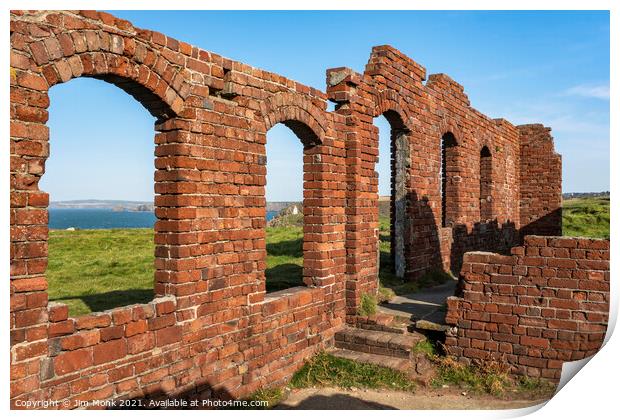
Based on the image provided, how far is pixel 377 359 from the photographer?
6.49m

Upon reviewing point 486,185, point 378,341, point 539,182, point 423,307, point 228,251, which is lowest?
point 378,341

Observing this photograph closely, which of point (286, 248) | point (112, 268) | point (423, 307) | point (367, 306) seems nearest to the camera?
point (367, 306)

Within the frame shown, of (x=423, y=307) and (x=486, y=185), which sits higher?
(x=486, y=185)

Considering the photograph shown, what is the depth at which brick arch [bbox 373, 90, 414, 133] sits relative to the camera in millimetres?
8344

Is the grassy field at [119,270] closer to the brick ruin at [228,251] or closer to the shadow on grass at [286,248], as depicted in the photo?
the shadow on grass at [286,248]

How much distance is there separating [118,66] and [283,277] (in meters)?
5.71

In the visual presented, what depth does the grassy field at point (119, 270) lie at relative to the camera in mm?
8023

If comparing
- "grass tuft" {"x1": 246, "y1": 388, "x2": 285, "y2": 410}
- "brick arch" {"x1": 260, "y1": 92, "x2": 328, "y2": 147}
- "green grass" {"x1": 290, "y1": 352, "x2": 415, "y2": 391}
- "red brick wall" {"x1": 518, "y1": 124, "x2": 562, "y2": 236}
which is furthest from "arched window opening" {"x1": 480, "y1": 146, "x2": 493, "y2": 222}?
"grass tuft" {"x1": 246, "y1": 388, "x2": 285, "y2": 410}

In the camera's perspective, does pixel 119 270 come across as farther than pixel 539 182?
No

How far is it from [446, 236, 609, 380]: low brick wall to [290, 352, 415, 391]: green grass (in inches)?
38.5

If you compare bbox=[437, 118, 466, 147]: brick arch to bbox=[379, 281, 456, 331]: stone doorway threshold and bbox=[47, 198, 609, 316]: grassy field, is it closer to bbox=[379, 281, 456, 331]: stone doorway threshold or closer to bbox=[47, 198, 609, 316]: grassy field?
bbox=[47, 198, 609, 316]: grassy field

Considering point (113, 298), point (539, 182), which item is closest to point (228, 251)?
point (113, 298)

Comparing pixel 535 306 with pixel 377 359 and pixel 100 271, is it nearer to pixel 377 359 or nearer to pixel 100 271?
pixel 377 359

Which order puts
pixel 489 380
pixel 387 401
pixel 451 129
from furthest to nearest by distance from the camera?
pixel 451 129, pixel 489 380, pixel 387 401
